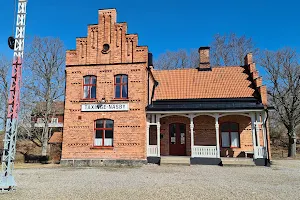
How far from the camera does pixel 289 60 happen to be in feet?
80.5

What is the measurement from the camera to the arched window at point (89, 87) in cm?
1598

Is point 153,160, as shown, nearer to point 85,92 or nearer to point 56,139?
point 85,92

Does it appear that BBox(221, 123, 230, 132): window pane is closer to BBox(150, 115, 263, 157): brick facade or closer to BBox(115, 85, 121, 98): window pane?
BBox(150, 115, 263, 157): brick facade

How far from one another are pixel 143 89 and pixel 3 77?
17383 millimetres

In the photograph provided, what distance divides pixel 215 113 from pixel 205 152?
8.32 feet

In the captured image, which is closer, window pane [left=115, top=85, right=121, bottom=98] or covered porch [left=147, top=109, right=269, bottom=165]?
covered porch [left=147, top=109, right=269, bottom=165]

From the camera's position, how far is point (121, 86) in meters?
15.8

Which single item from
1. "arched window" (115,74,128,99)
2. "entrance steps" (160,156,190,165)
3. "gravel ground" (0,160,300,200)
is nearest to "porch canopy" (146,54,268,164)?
"entrance steps" (160,156,190,165)

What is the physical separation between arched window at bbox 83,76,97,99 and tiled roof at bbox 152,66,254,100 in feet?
14.8

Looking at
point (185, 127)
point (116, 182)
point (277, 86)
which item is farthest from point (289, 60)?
point (116, 182)

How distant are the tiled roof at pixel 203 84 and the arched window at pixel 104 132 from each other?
4.26 m

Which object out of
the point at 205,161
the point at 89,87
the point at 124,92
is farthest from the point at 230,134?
the point at 89,87

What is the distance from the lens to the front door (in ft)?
57.0

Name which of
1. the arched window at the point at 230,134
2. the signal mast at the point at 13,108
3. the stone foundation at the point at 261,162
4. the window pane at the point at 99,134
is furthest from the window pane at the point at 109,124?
the stone foundation at the point at 261,162
